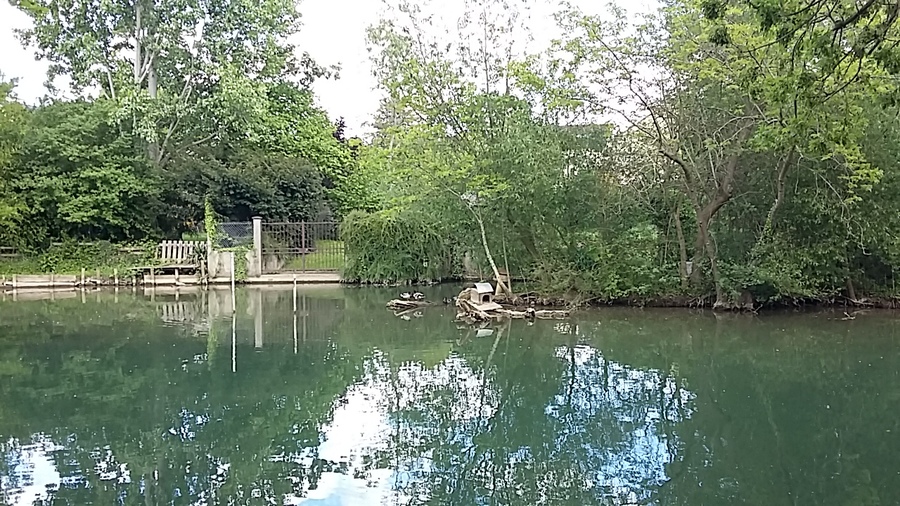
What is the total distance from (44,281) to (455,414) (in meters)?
18.2

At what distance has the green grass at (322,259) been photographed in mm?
23312

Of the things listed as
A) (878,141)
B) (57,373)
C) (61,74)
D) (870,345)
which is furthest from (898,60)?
(61,74)

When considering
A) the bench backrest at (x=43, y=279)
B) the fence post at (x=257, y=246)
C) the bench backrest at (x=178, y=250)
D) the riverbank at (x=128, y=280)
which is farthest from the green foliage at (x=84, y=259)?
the fence post at (x=257, y=246)

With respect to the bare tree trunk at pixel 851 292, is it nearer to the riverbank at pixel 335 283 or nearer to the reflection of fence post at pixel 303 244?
the riverbank at pixel 335 283

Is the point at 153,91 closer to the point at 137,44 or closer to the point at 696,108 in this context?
the point at 137,44

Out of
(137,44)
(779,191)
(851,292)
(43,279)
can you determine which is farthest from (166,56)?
(851,292)

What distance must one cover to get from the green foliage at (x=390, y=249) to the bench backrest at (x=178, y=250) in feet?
14.7

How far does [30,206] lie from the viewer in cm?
2309

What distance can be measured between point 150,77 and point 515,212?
16.0 m

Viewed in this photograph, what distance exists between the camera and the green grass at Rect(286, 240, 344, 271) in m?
23.3

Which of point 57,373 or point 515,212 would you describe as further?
point 515,212

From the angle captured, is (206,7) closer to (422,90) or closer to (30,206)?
(30,206)

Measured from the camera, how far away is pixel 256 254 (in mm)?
22891

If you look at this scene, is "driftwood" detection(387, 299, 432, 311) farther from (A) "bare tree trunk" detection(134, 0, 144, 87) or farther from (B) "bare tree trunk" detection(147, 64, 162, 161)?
(A) "bare tree trunk" detection(134, 0, 144, 87)
